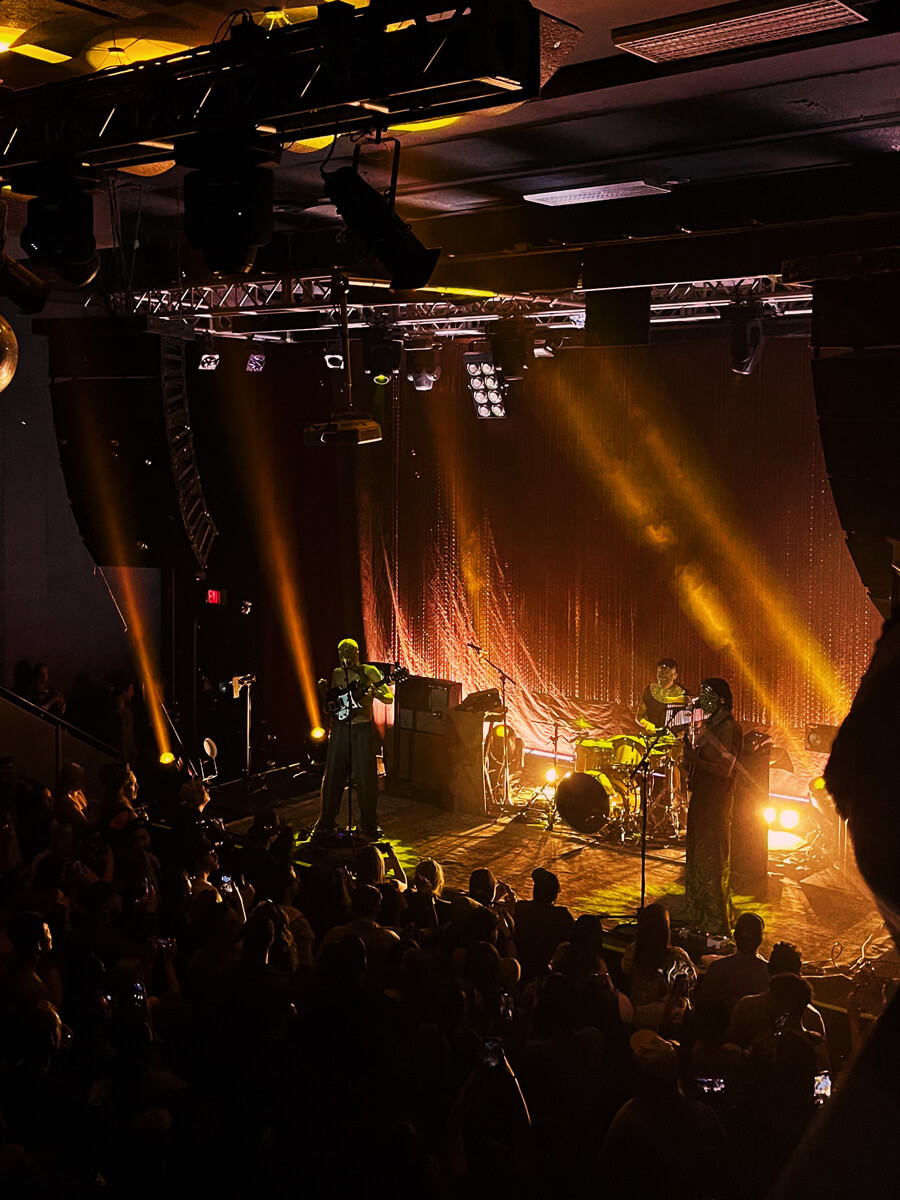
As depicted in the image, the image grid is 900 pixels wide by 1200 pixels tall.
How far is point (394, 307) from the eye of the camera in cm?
1077

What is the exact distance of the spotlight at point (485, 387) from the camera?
39.6ft

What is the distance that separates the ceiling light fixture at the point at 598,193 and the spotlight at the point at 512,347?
133 cm

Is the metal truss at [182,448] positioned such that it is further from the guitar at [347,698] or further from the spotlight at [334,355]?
the spotlight at [334,355]

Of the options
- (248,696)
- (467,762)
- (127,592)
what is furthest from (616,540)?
(127,592)

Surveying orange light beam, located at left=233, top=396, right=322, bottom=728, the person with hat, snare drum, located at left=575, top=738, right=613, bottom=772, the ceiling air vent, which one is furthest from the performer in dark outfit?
orange light beam, located at left=233, top=396, right=322, bottom=728

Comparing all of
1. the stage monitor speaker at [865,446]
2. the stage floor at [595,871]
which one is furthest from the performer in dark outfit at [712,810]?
the stage monitor speaker at [865,446]

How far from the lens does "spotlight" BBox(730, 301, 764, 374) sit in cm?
902

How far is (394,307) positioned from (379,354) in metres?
0.50

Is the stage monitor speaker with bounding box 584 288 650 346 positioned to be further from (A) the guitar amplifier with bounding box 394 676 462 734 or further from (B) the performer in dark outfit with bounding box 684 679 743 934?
(A) the guitar amplifier with bounding box 394 676 462 734

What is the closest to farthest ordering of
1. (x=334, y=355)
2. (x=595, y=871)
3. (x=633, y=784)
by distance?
1. (x=595, y=871)
2. (x=633, y=784)
3. (x=334, y=355)

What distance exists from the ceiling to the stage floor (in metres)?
4.40

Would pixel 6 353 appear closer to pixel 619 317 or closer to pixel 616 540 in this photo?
pixel 619 317

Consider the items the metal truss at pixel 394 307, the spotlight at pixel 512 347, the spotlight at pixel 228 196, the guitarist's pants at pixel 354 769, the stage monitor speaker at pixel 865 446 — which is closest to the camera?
the spotlight at pixel 228 196

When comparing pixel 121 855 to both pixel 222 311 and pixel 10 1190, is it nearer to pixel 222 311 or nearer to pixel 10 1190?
pixel 10 1190
